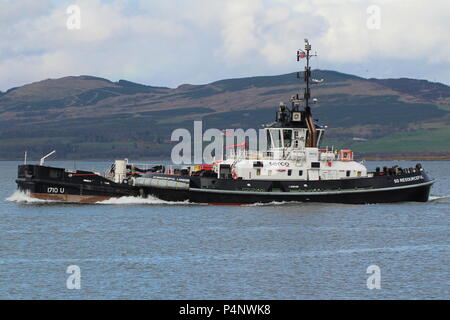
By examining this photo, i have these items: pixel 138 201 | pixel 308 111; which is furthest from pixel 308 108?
pixel 138 201

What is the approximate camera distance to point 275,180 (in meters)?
58.1

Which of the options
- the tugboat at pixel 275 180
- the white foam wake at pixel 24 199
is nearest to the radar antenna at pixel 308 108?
the tugboat at pixel 275 180

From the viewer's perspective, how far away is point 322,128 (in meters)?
59.9

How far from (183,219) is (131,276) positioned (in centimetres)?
1854

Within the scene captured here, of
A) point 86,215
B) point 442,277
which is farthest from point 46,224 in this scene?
point 442,277

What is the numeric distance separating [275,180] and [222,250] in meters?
17.6

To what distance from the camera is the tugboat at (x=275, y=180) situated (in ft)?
191

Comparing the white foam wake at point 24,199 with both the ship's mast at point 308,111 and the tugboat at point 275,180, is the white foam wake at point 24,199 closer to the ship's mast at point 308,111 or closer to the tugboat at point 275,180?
the tugboat at point 275,180

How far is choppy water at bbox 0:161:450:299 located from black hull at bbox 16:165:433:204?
793 mm

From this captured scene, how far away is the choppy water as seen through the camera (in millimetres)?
32375

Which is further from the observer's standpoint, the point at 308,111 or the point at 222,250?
the point at 308,111

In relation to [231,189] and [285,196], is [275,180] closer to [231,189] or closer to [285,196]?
[285,196]

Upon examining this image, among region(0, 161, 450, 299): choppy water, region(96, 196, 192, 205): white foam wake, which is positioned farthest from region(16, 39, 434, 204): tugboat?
region(0, 161, 450, 299): choppy water
